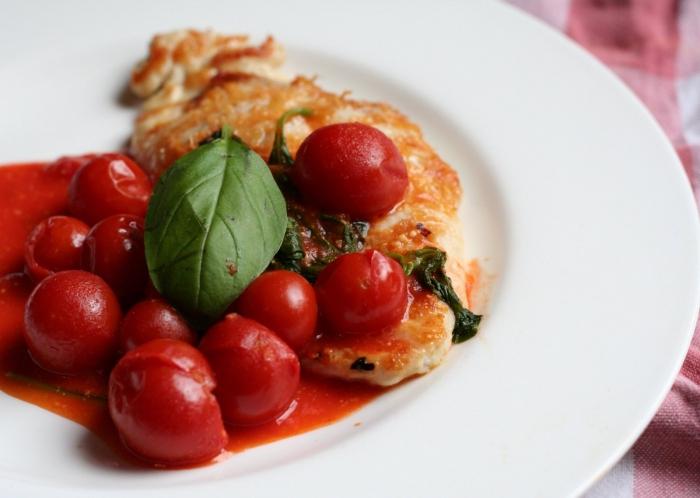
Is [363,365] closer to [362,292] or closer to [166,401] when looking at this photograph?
[362,292]

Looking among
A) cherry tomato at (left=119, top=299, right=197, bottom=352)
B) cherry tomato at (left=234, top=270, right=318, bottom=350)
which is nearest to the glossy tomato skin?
cherry tomato at (left=234, top=270, right=318, bottom=350)

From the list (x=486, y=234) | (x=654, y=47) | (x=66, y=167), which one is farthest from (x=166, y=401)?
(x=654, y=47)

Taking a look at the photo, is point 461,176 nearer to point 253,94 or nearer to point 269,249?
point 253,94

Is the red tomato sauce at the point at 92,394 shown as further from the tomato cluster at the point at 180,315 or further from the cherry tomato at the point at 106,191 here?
the cherry tomato at the point at 106,191

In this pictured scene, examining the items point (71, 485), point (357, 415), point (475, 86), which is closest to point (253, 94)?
point (475, 86)

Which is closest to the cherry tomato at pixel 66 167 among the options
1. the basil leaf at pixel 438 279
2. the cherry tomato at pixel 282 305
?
the cherry tomato at pixel 282 305
